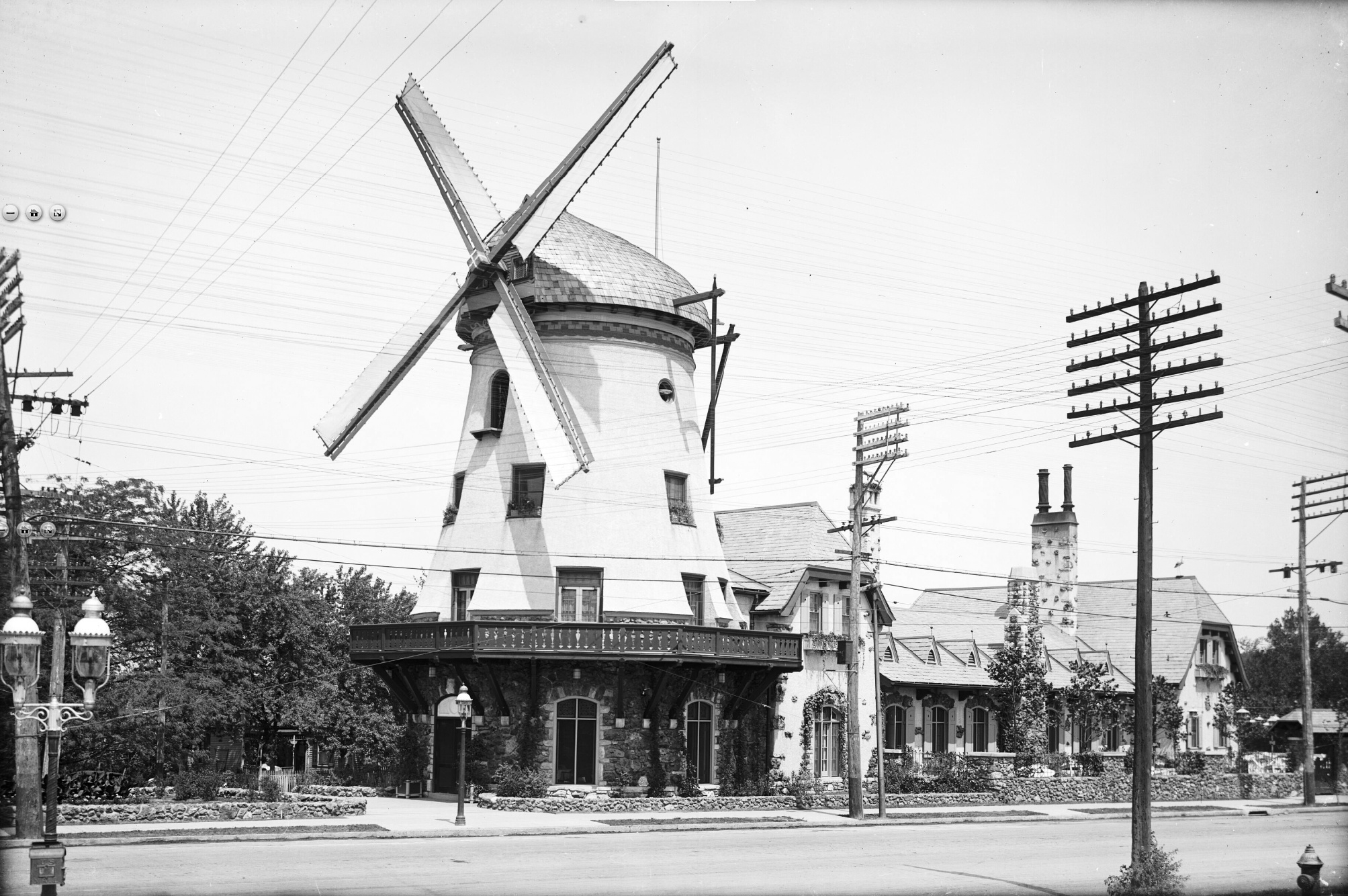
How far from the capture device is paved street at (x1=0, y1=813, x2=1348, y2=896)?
20.1 metres

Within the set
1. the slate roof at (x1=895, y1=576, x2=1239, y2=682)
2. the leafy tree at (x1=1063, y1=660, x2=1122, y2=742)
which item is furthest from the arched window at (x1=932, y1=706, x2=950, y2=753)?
the slate roof at (x1=895, y1=576, x2=1239, y2=682)

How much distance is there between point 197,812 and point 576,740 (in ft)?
33.2

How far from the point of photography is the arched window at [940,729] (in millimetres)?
48344

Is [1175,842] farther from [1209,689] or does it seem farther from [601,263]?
[1209,689]

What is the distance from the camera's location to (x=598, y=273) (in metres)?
38.2

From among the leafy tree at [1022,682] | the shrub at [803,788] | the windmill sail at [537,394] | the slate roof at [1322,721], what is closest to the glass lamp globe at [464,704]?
the windmill sail at [537,394]

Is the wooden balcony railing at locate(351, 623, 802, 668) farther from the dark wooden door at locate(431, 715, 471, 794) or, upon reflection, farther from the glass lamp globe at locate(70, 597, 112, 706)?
the glass lamp globe at locate(70, 597, 112, 706)

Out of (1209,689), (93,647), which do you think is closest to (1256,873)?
(93,647)

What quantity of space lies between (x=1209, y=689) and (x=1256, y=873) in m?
36.2

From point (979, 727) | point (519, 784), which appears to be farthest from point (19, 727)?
point (979, 727)

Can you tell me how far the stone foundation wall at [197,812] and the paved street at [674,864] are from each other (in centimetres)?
330

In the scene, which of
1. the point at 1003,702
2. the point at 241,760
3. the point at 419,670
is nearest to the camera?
the point at 419,670

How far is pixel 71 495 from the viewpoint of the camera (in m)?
35.3

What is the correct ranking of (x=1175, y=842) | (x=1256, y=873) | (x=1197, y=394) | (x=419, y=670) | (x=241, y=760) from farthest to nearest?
1. (x=241, y=760)
2. (x=419, y=670)
3. (x=1175, y=842)
4. (x=1256, y=873)
5. (x=1197, y=394)
